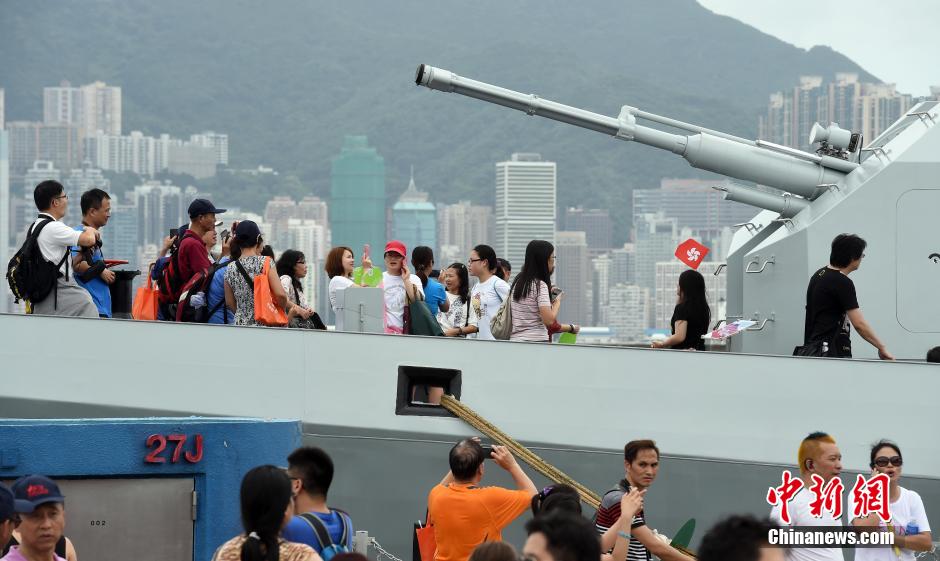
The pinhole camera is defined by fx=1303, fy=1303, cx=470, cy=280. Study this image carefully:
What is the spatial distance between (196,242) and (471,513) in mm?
3532

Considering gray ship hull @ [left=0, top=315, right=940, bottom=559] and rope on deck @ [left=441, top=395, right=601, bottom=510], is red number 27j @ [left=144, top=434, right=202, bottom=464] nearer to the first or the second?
gray ship hull @ [left=0, top=315, right=940, bottom=559]

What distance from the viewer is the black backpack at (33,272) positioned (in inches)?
299

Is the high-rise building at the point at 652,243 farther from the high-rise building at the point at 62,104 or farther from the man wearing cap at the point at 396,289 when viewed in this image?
the man wearing cap at the point at 396,289

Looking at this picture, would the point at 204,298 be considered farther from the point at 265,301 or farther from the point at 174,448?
the point at 174,448

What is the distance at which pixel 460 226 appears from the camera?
135 metres

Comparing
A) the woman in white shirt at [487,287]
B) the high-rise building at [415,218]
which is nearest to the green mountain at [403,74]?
the high-rise building at [415,218]

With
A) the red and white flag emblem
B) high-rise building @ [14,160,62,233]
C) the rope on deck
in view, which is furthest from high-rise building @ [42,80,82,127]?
the rope on deck

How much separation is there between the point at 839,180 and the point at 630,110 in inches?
64.0

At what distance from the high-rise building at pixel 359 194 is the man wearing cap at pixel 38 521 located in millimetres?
140251

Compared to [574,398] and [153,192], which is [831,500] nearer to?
[574,398]

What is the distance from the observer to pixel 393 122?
154 m

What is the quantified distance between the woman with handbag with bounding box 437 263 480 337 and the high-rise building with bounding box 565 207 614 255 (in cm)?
12307

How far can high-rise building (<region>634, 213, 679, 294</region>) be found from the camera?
133 metres

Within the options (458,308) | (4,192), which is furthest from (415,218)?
(458,308)
